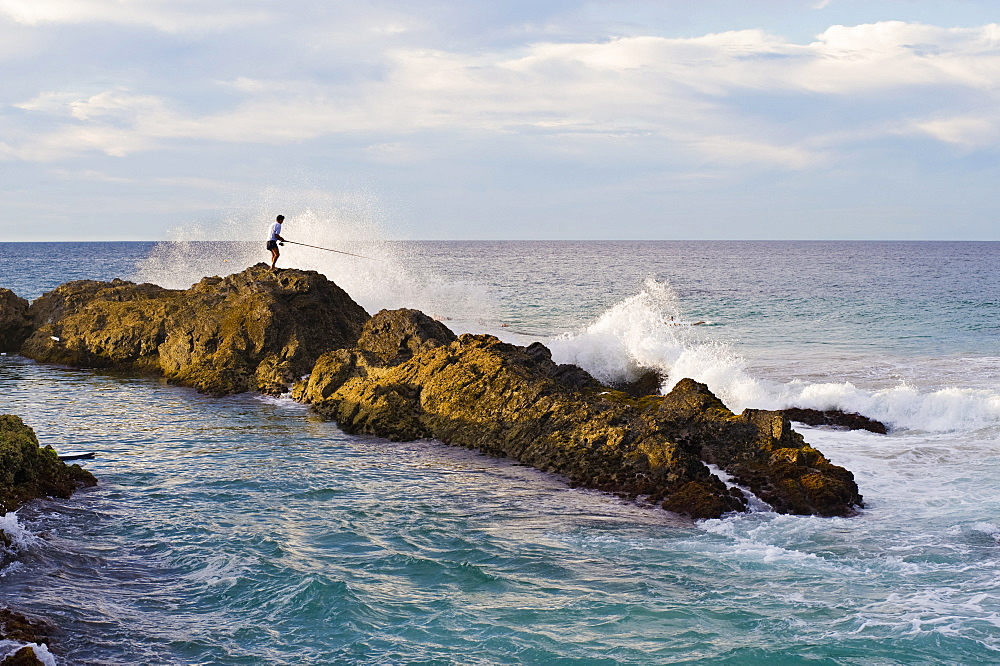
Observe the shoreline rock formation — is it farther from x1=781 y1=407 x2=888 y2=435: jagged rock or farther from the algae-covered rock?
x1=781 y1=407 x2=888 y2=435: jagged rock

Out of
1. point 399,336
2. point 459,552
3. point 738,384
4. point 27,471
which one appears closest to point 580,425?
point 459,552

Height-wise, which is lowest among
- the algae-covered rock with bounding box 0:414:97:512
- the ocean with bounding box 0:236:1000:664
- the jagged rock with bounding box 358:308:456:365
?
the ocean with bounding box 0:236:1000:664

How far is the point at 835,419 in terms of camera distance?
55.7 ft

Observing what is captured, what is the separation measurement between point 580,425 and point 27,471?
8.06 meters

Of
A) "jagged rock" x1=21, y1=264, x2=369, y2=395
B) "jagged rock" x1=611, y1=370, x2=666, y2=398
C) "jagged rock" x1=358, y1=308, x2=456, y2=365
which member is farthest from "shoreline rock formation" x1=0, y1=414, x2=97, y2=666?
"jagged rock" x1=611, y1=370, x2=666, y2=398

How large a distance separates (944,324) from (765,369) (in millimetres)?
16942

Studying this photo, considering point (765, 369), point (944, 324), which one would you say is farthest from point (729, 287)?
point (765, 369)

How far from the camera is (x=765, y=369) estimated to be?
79.8ft

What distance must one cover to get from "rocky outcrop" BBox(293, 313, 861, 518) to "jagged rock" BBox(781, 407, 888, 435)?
3.37 metres

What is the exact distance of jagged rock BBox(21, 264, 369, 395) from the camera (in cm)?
2005

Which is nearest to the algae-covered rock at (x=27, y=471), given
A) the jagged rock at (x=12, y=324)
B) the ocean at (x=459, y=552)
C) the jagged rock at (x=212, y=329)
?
the ocean at (x=459, y=552)

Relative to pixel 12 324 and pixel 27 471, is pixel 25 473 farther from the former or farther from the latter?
pixel 12 324

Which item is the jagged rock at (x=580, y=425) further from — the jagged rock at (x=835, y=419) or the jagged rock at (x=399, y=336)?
the jagged rock at (x=835, y=419)

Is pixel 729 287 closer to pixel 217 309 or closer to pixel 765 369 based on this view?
pixel 765 369
